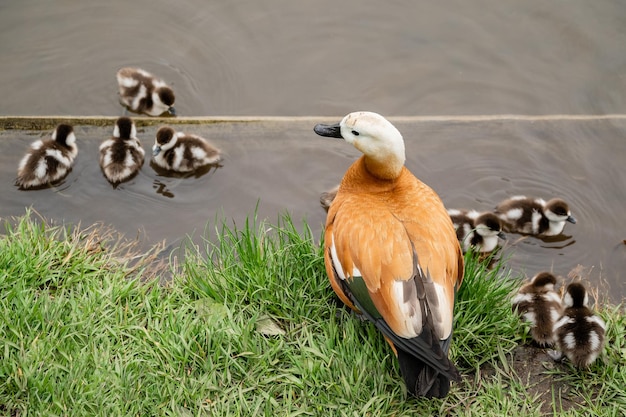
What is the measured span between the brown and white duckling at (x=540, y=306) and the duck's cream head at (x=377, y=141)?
1084 millimetres

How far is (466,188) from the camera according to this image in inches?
213

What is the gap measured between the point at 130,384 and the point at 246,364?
1.92ft

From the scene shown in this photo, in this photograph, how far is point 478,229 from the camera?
4.79 meters

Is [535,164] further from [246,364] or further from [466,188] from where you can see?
[246,364]

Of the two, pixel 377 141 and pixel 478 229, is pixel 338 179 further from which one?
pixel 377 141

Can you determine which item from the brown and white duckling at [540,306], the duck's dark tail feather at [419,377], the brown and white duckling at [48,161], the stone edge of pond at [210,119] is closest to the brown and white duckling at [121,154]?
the brown and white duckling at [48,161]

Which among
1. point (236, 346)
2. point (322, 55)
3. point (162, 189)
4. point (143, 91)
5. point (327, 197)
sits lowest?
point (162, 189)

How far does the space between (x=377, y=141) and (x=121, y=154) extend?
207cm

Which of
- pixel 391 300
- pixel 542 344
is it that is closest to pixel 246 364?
pixel 391 300

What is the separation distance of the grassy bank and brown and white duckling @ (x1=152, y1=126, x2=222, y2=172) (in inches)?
45.7

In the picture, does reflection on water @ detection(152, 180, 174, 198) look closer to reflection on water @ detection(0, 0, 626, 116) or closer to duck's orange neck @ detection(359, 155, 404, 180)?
reflection on water @ detection(0, 0, 626, 116)

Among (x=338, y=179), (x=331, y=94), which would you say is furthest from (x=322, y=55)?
(x=338, y=179)

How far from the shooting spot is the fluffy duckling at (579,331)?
3.76 meters

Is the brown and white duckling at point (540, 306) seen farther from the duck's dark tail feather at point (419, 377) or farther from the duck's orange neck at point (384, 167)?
the duck's orange neck at point (384, 167)
